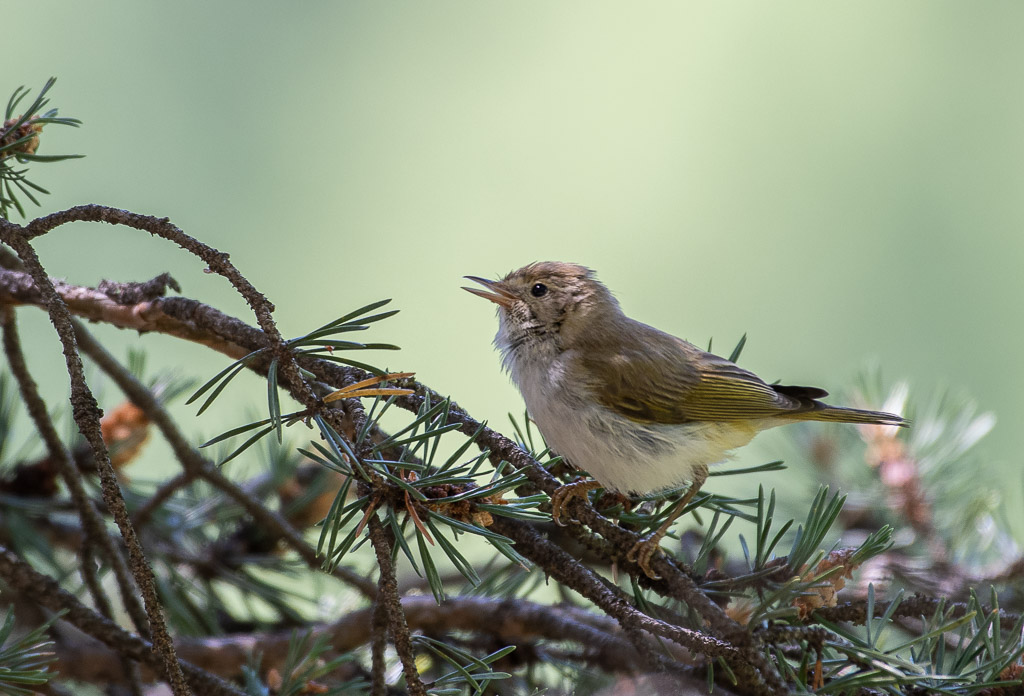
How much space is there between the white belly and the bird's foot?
374 mm

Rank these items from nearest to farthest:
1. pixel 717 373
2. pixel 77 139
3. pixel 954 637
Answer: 1. pixel 954 637
2. pixel 717 373
3. pixel 77 139

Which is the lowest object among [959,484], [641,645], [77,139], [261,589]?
[641,645]

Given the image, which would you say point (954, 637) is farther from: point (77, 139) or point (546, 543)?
point (77, 139)

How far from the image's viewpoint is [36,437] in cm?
192

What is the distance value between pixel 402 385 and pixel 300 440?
124 cm

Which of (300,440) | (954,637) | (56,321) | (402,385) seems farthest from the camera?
(300,440)

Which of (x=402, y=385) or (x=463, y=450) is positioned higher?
(x=402, y=385)

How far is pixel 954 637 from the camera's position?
1878mm

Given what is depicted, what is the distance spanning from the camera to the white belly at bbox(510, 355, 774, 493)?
1.75 m

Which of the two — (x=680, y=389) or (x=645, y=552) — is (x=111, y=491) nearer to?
(x=645, y=552)

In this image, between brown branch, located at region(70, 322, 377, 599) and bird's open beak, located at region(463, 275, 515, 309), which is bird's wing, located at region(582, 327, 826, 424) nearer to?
bird's open beak, located at region(463, 275, 515, 309)

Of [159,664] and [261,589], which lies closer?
[159,664]

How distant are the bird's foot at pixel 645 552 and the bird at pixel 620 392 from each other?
0.37 metres

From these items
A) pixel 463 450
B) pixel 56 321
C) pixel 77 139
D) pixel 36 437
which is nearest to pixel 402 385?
pixel 463 450
